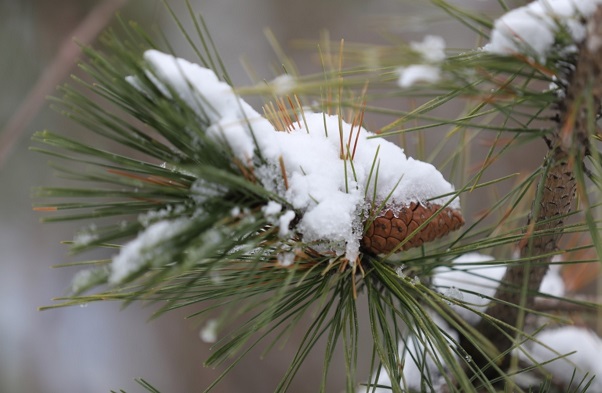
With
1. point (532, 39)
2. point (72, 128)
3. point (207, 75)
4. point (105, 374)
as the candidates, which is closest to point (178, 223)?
point (207, 75)

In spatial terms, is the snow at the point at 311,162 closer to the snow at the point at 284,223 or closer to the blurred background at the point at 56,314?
the snow at the point at 284,223

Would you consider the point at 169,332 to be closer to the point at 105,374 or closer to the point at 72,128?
the point at 105,374

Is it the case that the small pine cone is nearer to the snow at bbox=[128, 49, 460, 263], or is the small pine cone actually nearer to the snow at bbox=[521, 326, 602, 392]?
the snow at bbox=[128, 49, 460, 263]

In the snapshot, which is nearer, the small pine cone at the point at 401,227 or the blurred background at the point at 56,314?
the small pine cone at the point at 401,227

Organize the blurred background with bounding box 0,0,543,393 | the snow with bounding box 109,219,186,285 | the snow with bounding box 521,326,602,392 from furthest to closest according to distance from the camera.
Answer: the blurred background with bounding box 0,0,543,393 < the snow with bounding box 521,326,602,392 < the snow with bounding box 109,219,186,285

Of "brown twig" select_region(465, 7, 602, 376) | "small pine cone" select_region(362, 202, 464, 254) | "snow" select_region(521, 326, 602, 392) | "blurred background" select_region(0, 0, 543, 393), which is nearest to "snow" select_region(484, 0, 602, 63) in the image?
"brown twig" select_region(465, 7, 602, 376)

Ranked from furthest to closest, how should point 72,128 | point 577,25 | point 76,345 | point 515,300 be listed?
point 76,345 → point 72,128 → point 515,300 → point 577,25

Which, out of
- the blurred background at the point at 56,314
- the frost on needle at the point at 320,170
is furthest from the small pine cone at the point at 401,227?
the blurred background at the point at 56,314
